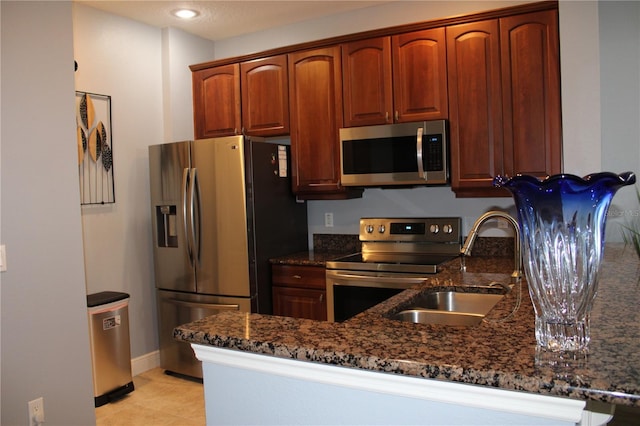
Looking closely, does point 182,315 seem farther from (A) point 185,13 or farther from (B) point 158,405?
(A) point 185,13

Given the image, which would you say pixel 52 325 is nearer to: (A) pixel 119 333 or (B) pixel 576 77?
(A) pixel 119 333

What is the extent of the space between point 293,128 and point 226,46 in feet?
4.19

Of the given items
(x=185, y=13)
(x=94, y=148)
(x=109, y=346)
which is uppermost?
(x=185, y=13)

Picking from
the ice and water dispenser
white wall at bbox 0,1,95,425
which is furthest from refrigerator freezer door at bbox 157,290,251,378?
white wall at bbox 0,1,95,425

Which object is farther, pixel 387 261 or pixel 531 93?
pixel 387 261

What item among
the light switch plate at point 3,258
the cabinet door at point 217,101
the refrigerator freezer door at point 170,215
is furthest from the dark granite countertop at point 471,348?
the cabinet door at point 217,101

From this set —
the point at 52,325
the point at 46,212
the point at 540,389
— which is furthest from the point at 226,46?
the point at 540,389

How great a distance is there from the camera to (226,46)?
4.50 meters

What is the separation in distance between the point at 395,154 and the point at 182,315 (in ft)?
6.23

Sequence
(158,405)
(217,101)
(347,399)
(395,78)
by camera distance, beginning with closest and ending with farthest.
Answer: (347,399)
(158,405)
(395,78)
(217,101)

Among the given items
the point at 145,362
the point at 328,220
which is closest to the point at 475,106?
the point at 328,220

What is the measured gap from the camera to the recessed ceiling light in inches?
147

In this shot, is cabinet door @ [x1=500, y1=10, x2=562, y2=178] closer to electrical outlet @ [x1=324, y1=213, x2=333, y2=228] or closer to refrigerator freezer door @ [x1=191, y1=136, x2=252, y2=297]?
electrical outlet @ [x1=324, y1=213, x2=333, y2=228]

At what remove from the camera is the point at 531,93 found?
119 inches
